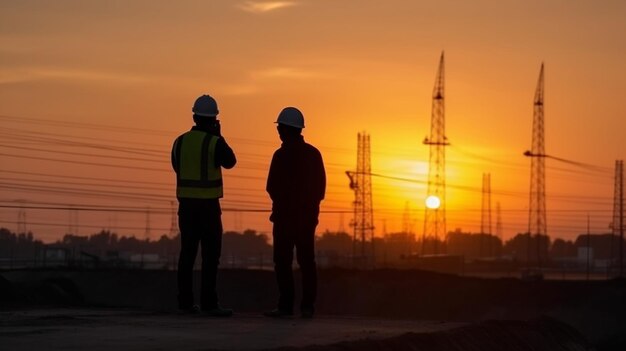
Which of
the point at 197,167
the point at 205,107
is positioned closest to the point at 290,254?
the point at 197,167

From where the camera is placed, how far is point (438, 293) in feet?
221

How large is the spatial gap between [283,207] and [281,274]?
81 cm

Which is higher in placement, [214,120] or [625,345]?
[214,120]

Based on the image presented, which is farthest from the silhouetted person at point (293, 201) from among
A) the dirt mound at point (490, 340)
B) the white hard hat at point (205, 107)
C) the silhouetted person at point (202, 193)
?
the dirt mound at point (490, 340)

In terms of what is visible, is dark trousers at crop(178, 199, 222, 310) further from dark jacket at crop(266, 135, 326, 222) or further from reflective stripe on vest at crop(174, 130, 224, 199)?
dark jacket at crop(266, 135, 326, 222)

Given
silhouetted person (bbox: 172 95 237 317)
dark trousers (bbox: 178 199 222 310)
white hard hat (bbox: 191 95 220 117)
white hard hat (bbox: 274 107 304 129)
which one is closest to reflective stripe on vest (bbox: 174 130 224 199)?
silhouetted person (bbox: 172 95 237 317)

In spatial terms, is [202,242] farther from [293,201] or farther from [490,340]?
[490,340]

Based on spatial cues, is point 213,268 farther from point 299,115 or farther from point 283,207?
point 299,115

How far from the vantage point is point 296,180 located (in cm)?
1452

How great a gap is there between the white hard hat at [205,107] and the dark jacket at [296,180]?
894 millimetres

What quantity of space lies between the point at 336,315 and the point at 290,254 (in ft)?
5.11

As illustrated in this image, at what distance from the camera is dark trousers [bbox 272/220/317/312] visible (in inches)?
575

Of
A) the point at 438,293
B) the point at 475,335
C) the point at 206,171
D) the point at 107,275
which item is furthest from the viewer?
the point at 107,275

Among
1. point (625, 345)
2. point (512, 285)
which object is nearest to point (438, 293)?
point (512, 285)
